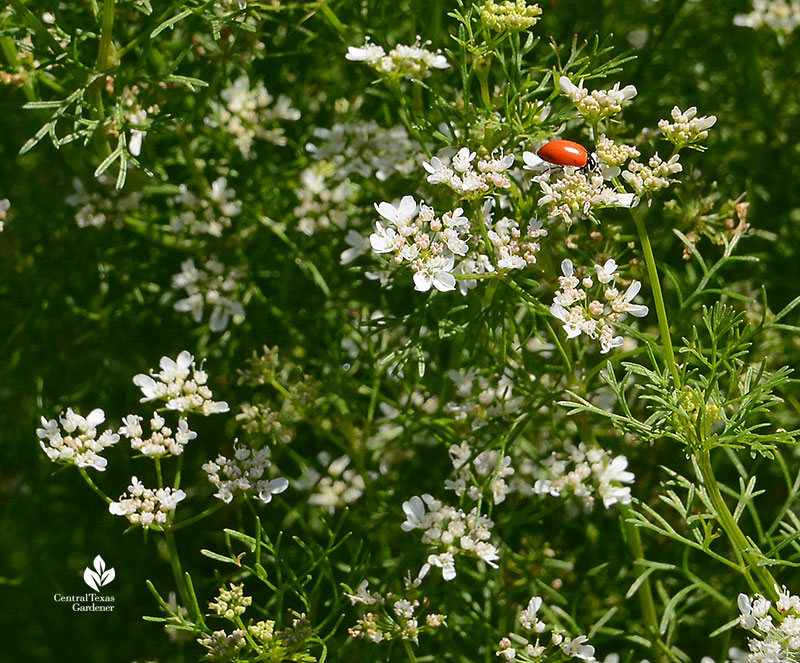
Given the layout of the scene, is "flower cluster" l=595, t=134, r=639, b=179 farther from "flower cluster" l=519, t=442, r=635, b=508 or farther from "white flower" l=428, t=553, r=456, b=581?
"white flower" l=428, t=553, r=456, b=581

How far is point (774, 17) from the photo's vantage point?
2994mm

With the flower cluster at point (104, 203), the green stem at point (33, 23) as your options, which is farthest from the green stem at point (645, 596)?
the green stem at point (33, 23)

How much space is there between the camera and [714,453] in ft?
8.58

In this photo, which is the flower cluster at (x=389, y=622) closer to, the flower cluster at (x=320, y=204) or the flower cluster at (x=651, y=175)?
the flower cluster at (x=651, y=175)

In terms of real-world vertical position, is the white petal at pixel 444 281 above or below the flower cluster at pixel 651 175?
below

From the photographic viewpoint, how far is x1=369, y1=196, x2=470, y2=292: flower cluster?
1.82 metres

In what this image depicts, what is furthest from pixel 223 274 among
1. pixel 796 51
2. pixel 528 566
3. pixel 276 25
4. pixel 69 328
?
pixel 796 51

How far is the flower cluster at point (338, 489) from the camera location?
99.3 inches

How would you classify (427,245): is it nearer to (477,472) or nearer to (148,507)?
(477,472)

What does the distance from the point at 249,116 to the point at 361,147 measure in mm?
436

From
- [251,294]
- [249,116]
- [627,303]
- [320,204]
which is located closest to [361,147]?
[320,204]

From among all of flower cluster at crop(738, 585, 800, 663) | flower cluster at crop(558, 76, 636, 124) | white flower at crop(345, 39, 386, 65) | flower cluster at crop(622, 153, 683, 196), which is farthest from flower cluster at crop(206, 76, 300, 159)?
flower cluster at crop(738, 585, 800, 663)

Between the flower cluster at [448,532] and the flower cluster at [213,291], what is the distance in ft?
2.87

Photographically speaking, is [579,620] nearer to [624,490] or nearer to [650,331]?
[624,490]
